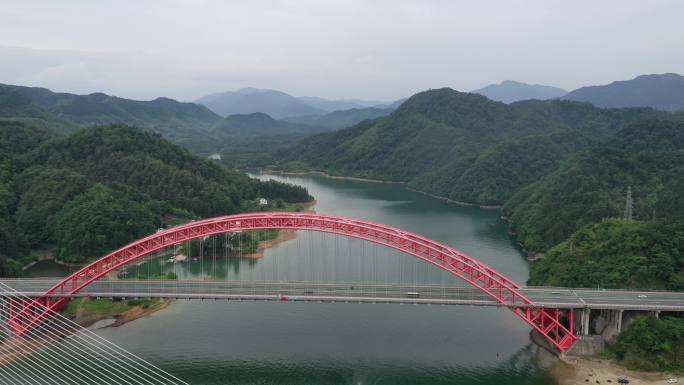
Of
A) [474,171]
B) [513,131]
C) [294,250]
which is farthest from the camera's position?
[513,131]

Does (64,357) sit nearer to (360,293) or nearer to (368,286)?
(360,293)

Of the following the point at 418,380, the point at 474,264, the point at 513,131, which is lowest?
the point at 418,380

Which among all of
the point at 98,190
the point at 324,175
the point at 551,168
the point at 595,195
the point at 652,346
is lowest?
the point at 652,346

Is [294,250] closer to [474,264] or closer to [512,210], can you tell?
[474,264]

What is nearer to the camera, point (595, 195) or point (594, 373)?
point (594, 373)

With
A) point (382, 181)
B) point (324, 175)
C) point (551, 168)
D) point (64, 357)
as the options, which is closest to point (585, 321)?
point (64, 357)

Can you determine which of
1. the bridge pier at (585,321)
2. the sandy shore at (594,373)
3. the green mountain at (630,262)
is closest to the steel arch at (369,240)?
the bridge pier at (585,321)

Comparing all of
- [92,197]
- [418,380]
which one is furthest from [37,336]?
[92,197]
